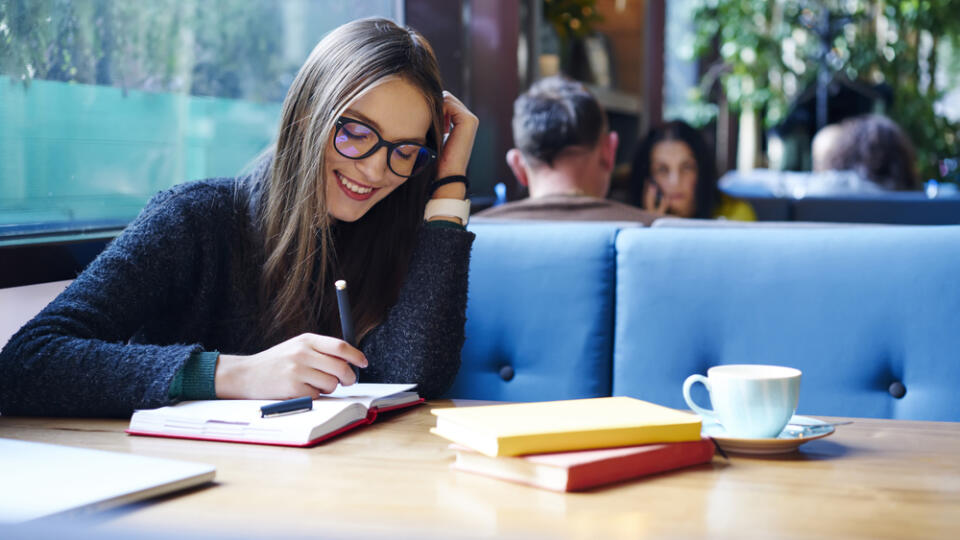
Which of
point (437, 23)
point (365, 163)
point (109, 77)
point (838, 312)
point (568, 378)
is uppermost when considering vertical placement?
point (437, 23)

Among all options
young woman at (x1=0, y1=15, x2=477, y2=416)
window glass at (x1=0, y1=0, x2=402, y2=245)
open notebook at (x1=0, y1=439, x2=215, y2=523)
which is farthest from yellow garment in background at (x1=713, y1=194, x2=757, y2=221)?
open notebook at (x1=0, y1=439, x2=215, y2=523)

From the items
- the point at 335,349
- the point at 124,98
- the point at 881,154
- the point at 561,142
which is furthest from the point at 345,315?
the point at 881,154

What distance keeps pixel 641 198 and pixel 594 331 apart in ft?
5.57

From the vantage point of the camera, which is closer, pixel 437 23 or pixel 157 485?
pixel 157 485

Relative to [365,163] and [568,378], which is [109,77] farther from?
[568,378]

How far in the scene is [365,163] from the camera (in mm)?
1394

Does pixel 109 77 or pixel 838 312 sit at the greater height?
pixel 109 77

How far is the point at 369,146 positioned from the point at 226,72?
1.01 metres

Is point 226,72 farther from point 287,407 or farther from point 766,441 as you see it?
point 766,441

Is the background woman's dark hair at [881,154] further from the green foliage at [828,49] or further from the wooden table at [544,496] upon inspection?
the wooden table at [544,496]

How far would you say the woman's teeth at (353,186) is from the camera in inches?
56.9

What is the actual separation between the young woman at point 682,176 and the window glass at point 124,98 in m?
1.34

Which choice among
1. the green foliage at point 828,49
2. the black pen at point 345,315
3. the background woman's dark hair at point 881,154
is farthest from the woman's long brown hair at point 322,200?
the green foliage at point 828,49

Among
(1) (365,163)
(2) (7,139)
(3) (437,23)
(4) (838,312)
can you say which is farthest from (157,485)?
(3) (437,23)
